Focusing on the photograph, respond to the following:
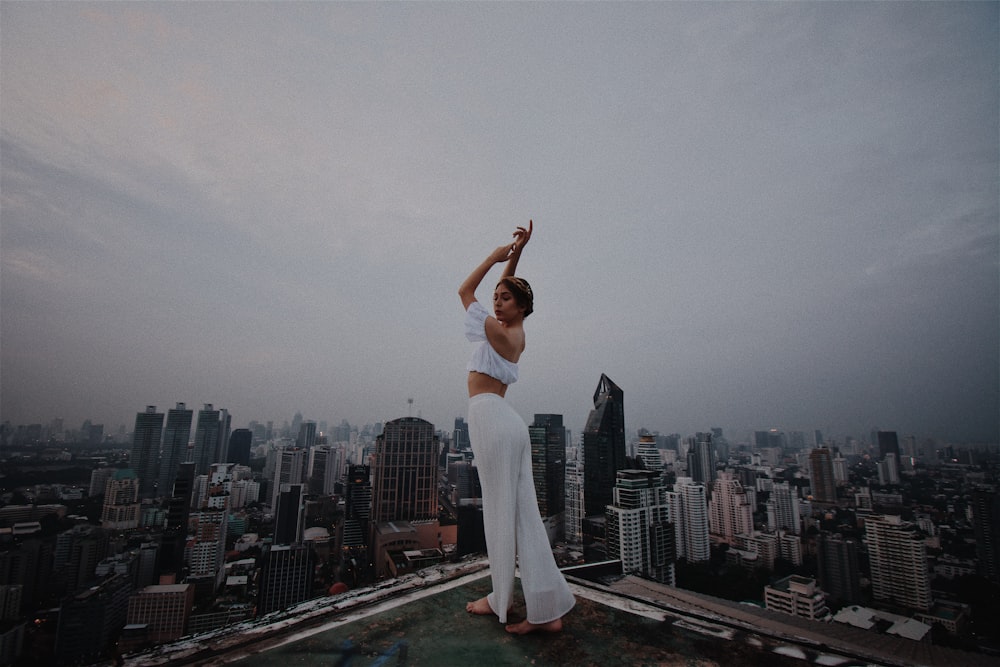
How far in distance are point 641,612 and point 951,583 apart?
106 ft

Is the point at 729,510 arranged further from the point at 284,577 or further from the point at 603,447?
the point at 284,577

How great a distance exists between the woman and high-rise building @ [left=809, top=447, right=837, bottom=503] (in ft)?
160

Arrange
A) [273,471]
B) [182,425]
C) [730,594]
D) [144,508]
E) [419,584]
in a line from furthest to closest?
[273,471] → [182,425] → [144,508] → [730,594] → [419,584]

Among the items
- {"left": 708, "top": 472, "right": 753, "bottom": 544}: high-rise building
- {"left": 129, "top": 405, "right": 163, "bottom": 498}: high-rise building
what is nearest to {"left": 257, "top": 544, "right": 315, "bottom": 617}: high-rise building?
{"left": 129, "top": 405, "right": 163, "bottom": 498}: high-rise building

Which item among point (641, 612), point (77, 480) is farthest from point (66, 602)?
point (641, 612)

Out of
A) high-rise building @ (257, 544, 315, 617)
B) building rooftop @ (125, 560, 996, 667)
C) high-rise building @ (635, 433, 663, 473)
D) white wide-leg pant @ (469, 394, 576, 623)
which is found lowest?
high-rise building @ (257, 544, 315, 617)

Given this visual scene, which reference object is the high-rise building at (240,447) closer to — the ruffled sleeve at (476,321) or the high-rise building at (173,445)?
the high-rise building at (173,445)

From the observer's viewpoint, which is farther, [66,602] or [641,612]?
[66,602]

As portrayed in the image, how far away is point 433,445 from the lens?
42.9 metres

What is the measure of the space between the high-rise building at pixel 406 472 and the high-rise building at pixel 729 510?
28084mm

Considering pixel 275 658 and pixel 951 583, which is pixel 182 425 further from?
pixel 951 583

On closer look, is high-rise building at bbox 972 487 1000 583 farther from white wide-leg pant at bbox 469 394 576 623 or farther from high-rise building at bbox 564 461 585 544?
white wide-leg pant at bbox 469 394 576 623

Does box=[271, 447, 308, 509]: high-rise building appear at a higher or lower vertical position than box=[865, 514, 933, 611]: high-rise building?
higher

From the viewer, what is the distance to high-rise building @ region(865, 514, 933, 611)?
21.8 m
